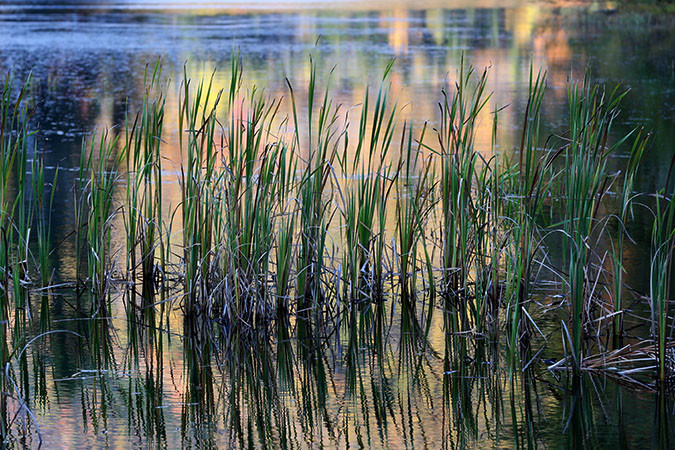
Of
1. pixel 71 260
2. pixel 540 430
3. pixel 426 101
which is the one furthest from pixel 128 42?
pixel 540 430

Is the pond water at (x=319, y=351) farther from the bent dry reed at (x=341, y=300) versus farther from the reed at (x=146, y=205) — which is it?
the reed at (x=146, y=205)

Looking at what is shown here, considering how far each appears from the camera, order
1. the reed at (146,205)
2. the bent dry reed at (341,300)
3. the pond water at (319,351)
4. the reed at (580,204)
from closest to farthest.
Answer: the pond water at (319,351) → the bent dry reed at (341,300) → the reed at (580,204) → the reed at (146,205)

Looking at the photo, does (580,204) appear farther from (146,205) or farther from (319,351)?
(146,205)

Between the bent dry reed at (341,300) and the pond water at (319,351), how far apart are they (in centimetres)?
2

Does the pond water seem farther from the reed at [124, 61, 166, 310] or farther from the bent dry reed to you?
the reed at [124, 61, 166, 310]

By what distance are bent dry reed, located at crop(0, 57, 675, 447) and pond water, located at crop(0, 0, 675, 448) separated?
0.07ft

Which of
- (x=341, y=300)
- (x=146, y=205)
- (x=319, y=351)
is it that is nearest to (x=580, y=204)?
(x=319, y=351)

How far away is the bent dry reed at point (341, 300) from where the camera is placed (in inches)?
180

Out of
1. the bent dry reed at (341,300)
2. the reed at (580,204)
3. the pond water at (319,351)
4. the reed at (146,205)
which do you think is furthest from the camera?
the reed at (146,205)

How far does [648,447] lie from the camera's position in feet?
13.4

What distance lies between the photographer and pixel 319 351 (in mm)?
5309

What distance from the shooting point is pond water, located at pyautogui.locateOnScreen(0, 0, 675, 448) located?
4.24 meters

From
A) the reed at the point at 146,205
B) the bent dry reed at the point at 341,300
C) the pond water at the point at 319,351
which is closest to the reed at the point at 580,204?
the bent dry reed at the point at 341,300

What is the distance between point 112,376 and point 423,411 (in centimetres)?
149
